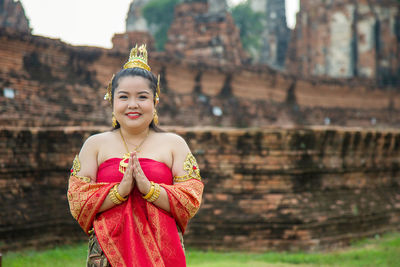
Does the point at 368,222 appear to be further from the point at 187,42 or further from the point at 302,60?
the point at 302,60

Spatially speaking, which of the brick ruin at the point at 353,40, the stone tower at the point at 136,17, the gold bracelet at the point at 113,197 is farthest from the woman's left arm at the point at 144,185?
the stone tower at the point at 136,17

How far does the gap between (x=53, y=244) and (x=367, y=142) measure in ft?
13.5

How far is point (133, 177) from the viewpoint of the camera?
6.97 feet

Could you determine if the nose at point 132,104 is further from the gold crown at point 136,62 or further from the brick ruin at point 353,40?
the brick ruin at point 353,40

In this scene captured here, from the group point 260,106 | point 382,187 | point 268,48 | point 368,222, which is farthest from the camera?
point 268,48

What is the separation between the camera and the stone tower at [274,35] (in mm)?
32188

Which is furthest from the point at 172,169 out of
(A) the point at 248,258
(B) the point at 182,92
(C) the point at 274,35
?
(C) the point at 274,35

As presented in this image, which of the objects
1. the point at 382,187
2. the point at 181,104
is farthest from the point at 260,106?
the point at 382,187

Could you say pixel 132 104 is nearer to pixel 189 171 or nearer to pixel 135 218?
pixel 189 171

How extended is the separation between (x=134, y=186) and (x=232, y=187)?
307 cm

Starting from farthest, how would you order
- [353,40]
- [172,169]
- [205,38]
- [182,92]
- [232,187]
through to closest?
[353,40]
[205,38]
[182,92]
[232,187]
[172,169]

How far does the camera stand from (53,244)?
485cm

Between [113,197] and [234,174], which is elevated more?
[113,197]

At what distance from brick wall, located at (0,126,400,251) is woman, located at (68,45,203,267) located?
278cm
